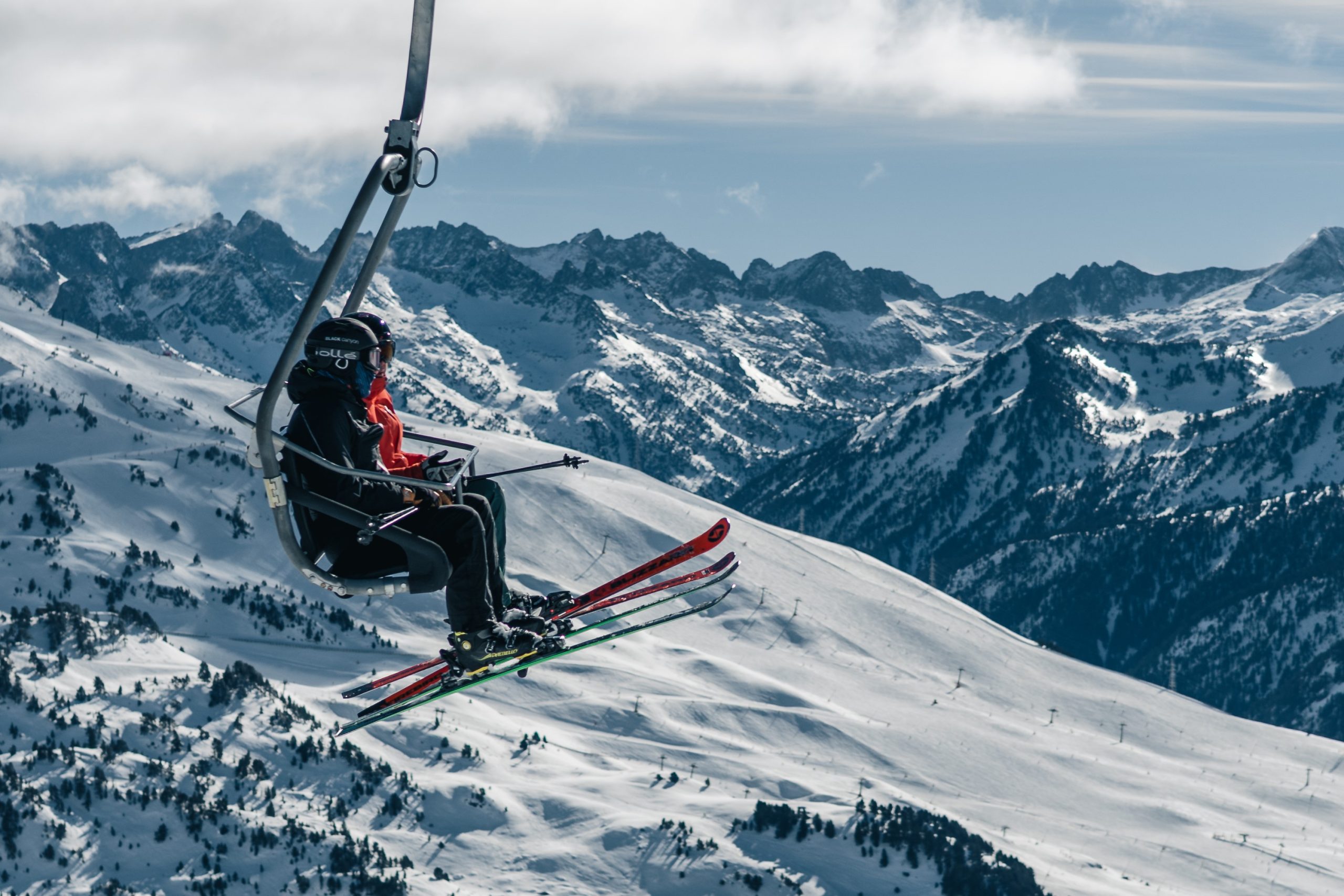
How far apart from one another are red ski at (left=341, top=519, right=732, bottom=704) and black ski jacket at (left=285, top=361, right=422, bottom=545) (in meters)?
2.62

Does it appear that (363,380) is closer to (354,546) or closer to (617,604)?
(354,546)

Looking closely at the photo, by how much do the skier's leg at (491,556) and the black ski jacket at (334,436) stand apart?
1274mm

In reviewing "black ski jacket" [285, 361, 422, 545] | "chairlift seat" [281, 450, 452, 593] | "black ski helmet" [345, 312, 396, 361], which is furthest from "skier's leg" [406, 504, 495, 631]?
"black ski helmet" [345, 312, 396, 361]

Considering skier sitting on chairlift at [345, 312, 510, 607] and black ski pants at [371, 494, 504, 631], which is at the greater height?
skier sitting on chairlift at [345, 312, 510, 607]

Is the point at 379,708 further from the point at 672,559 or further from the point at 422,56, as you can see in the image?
the point at 422,56

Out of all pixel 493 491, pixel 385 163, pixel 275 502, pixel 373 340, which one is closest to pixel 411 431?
pixel 493 491

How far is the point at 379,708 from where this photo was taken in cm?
1752

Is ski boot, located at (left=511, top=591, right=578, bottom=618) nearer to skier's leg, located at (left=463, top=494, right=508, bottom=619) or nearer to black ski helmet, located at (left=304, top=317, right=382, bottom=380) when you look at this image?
skier's leg, located at (left=463, top=494, right=508, bottom=619)

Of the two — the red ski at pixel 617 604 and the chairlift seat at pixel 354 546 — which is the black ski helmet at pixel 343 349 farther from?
the red ski at pixel 617 604

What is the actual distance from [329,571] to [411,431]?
3.33m

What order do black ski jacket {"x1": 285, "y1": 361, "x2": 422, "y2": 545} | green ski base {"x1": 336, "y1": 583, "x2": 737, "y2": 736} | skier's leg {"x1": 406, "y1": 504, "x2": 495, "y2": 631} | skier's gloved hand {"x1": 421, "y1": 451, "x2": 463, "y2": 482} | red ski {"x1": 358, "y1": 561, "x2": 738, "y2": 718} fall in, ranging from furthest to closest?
red ski {"x1": 358, "y1": 561, "x2": 738, "y2": 718}
green ski base {"x1": 336, "y1": 583, "x2": 737, "y2": 736}
skier's leg {"x1": 406, "y1": 504, "x2": 495, "y2": 631}
skier's gloved hand {"x1": 421, "y1": 451, "x2": 463, "y2": 482}
black ski jacket {"x1": 285, "y1": 361, "x2": 422, "y2": 545}

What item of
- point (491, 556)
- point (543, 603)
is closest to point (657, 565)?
point (543, 603)

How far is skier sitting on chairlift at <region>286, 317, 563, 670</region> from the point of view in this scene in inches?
594

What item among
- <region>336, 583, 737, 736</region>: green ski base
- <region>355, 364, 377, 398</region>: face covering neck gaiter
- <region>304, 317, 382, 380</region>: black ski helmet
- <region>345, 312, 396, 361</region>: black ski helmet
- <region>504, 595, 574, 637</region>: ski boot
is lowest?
<region>336, 583, 737, 736</region>: green ski base
